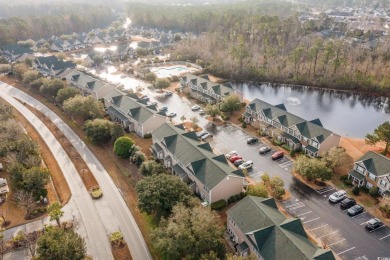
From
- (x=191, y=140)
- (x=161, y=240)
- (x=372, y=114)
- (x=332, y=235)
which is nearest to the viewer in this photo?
(x=161, y=240)

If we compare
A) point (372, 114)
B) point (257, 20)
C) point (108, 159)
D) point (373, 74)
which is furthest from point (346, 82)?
point (108, 159)

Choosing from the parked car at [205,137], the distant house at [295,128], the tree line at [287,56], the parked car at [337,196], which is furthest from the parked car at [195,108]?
the parked car at [337,196]

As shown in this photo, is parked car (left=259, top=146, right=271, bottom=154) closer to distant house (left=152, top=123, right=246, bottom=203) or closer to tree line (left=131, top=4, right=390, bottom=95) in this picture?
distant house (left=152, top=123, right=246, bottom=203)

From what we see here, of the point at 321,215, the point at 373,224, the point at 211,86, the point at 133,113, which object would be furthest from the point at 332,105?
the point at 133,113

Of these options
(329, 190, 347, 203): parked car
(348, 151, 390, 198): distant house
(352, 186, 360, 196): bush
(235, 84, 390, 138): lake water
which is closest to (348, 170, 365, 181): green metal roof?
(348, 151, 390, 198): distant house

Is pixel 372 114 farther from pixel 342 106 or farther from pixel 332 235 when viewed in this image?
pixel 332 235

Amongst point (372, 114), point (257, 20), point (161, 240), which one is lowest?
point (372, 114)

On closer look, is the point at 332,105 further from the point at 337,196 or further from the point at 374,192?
the point at 337,196
